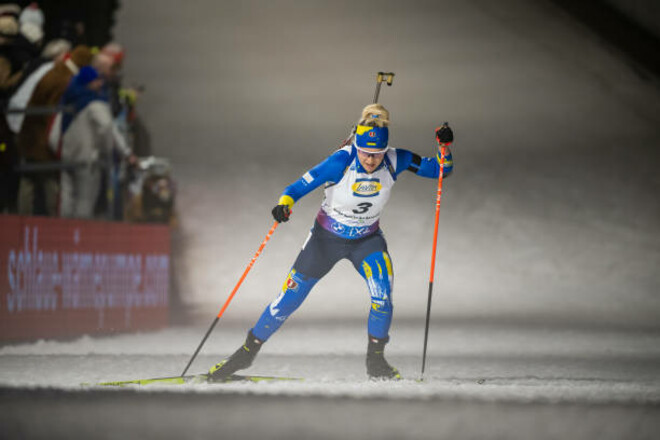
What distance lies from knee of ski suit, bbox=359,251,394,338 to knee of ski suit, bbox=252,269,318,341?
0.24 meters

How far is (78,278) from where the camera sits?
5.59m

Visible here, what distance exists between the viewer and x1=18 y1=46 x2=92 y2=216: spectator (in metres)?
5.40

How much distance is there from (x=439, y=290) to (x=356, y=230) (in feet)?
14.5

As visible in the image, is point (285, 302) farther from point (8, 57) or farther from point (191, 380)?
point (8, 57)

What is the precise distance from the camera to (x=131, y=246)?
6.17 m

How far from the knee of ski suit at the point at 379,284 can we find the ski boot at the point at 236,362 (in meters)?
0.51

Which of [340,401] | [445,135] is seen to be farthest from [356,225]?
[340,401]

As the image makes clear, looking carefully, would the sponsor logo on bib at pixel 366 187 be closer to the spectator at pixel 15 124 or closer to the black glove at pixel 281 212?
the black glove at pixel 281 212

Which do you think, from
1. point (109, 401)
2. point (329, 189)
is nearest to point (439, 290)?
point (329, 189)

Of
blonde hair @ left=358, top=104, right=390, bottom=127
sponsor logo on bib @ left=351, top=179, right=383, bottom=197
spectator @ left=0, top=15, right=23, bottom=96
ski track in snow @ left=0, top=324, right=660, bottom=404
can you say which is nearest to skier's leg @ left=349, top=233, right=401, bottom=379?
ski track in snow @ left=0, top=324, right=660, bottom=404

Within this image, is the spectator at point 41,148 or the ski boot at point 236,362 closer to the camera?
the ski boot at point 236,362

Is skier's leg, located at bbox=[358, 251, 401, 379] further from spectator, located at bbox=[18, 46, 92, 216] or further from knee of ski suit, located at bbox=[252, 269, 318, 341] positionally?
spectator, located at bbox=[18, 46, 92, 216]

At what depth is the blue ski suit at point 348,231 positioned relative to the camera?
3.50 metres

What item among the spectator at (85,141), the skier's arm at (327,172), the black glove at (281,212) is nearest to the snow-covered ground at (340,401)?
the black glove at (281,212)
